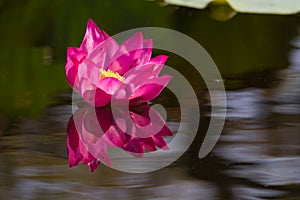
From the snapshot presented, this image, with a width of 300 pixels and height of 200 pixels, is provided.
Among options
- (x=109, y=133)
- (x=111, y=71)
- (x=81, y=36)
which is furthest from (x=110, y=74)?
(x=81, y=36)

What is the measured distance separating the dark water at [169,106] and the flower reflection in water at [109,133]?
0.02m

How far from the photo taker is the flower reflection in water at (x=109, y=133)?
78 cm

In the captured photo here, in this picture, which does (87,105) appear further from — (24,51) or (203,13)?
(203,13)

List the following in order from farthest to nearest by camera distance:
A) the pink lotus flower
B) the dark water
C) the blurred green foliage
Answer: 1. the blurred green foliage
2. the pink lotus flower
3. the dark water

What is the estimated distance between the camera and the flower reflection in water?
779 millimetres

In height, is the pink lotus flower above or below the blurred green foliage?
above

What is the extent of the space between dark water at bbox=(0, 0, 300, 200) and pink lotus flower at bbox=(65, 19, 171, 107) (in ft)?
0.13

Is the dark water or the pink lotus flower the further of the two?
the pink lotus flower

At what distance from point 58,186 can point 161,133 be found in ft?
0.66

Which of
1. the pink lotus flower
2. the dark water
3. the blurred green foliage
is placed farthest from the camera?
the blurred green foliage

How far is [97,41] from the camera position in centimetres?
98

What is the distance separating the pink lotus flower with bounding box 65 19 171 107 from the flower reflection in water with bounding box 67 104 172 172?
0.07 ft

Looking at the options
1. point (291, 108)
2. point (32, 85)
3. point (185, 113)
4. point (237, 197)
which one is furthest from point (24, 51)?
point (237, 197)

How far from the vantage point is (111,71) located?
962 mm
